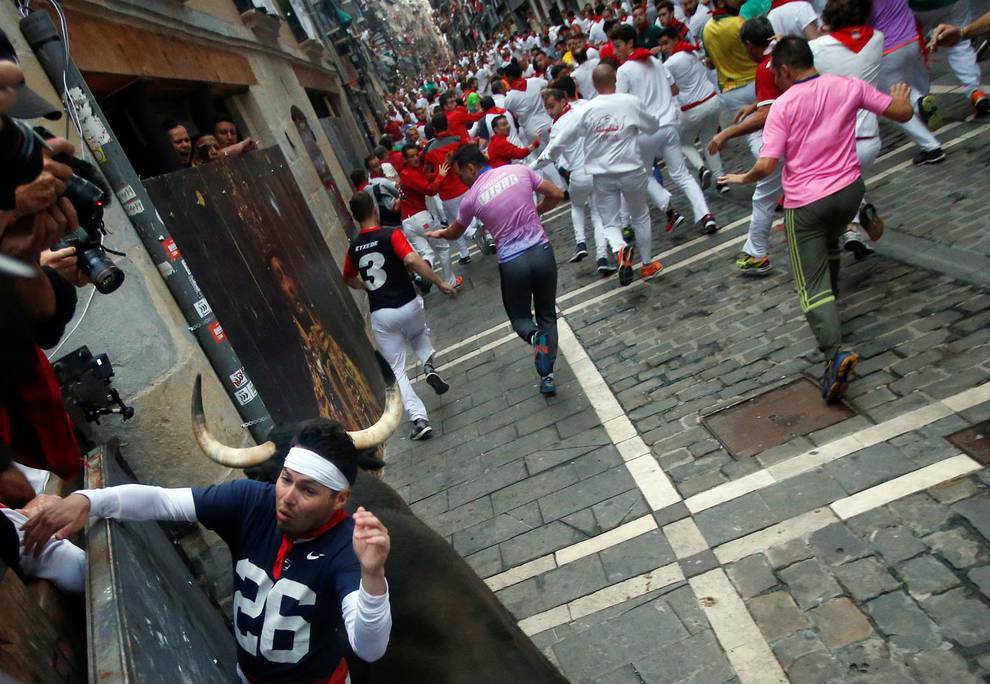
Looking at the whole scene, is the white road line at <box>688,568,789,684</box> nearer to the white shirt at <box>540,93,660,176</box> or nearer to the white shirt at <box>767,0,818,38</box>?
the white shirt at <box>540,93,660,176</box>

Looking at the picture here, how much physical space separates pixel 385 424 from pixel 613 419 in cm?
249

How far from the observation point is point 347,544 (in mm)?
2830

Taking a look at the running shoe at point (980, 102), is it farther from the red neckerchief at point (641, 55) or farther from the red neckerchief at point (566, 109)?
the red neckerchief at point (566, 109)

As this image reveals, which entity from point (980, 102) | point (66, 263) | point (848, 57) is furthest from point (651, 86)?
point (66, 263)

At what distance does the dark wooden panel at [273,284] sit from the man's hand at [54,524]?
3198mm

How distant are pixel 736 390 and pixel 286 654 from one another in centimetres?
369

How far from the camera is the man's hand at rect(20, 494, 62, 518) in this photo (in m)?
2.53

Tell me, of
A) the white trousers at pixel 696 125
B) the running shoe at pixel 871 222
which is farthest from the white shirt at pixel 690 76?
the running shoe at pixel 871 222

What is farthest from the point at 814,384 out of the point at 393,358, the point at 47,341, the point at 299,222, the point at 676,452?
the point at 299,222

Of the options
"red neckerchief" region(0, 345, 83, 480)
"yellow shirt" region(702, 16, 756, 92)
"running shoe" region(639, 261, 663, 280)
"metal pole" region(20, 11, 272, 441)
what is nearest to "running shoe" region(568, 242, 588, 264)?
"running shoe" region(639, 261, 663, 280)

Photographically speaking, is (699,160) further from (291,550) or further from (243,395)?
(291,550)

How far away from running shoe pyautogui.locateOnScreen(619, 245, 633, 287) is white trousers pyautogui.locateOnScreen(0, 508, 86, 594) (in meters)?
6.40

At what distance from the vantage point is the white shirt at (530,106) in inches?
512

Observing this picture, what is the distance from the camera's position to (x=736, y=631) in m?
3.48
